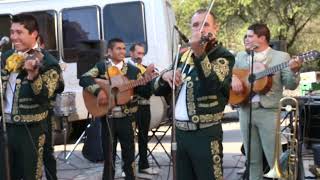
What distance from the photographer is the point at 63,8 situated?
10.7 m

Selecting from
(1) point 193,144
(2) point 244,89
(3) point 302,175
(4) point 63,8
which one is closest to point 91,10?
(4) point 63,8

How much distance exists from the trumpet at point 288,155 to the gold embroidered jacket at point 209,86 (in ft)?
4.53

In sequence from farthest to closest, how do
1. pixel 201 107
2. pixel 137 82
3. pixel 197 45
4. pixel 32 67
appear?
pixel 137 82, pixel 32 67, pixel 201 107, pixel 197 45

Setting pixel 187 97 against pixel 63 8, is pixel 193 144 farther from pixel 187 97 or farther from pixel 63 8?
pixel 63 8

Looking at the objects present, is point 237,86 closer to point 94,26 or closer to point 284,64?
point 284,64

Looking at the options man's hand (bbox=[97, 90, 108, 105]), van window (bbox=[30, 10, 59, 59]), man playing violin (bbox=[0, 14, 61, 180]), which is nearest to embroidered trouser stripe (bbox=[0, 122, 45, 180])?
man playing violin (bbox=[0, 14, 61, 180])

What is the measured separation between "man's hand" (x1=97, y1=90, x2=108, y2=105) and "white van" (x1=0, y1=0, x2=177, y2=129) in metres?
3.62

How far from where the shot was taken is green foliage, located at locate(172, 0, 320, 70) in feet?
70.9

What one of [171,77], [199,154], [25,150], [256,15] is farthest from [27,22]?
[256,15]

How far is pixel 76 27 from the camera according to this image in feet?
35.2

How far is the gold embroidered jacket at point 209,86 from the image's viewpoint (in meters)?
4.04

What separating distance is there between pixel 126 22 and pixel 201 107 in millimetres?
6559

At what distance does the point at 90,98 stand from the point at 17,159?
2.25 metres

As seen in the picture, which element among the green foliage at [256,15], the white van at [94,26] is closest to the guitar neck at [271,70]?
the white van at [94,26]
